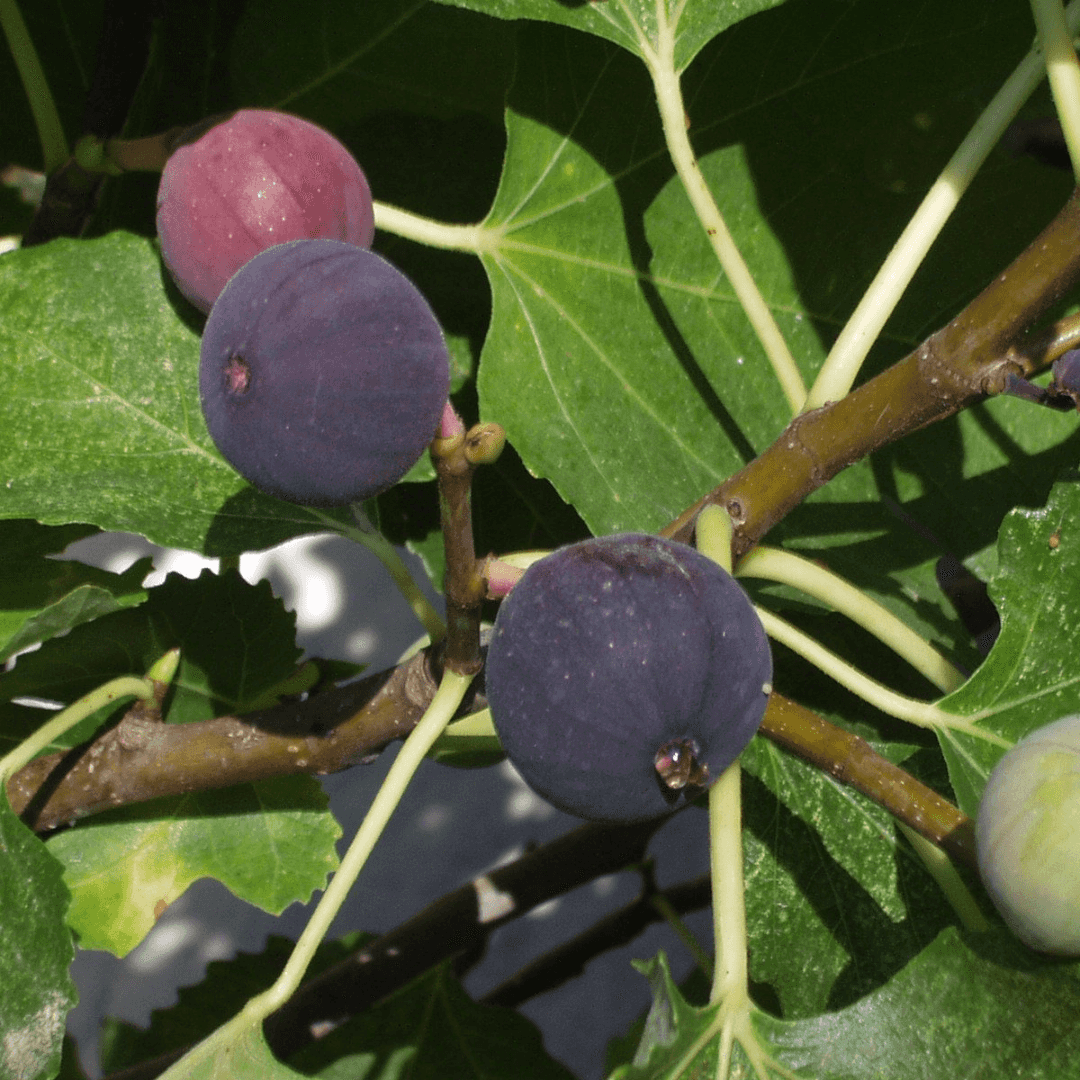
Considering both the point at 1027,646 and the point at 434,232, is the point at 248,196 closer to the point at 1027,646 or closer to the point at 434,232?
the point at 434,232

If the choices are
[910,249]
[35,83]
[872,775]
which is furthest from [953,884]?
[35,83]

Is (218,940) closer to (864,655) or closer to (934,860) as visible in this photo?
(864,655)

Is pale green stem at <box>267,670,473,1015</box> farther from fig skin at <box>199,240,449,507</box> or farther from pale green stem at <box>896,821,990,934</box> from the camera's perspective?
pale green stem at <box>896,821,990,934</box>

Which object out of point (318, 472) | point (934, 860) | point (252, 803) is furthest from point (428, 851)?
point (318, 472)

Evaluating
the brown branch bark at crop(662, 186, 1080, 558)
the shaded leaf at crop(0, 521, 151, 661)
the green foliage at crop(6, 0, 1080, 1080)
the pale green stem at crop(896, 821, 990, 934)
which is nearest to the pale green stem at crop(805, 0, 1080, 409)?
the brown branch bark at crop(662, 186, 1080, 558)

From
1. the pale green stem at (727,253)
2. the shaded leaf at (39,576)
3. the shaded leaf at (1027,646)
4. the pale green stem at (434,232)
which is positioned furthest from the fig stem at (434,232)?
the shaded leaf at (1027,646)

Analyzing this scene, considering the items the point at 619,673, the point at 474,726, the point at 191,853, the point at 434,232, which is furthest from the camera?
the point at 191,853
